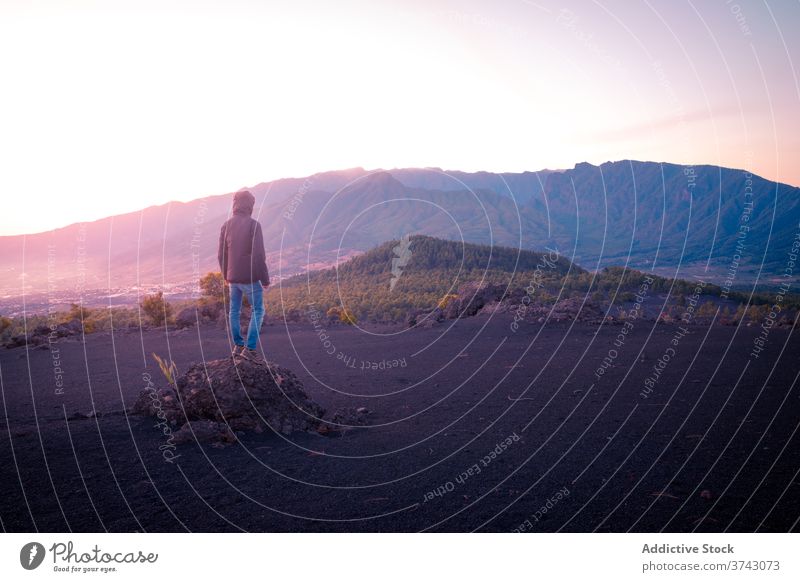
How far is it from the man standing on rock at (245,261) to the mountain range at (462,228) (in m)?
43.2

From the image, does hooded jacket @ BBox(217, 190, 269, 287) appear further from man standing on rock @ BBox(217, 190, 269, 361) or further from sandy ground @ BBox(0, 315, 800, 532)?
sandy ground @ BBox(0, 315, 800, 532)

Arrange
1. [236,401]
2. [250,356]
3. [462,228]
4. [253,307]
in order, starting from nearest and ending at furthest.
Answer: [236,401], [250,356], [253,307], [462,228]

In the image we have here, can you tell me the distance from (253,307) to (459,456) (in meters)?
4.41

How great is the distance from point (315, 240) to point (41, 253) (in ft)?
135

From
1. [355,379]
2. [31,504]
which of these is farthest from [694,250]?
[31,504]

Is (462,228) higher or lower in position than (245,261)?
higher

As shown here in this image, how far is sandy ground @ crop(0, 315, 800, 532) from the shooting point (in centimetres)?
430

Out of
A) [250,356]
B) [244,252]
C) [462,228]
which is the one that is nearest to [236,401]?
[250,356]

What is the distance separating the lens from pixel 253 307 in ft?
28.4

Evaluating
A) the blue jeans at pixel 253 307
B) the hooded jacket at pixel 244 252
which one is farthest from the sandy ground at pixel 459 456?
the hooded jacket at pixel 244 252

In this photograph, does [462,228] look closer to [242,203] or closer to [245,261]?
[242,203]

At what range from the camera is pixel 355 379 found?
32.2ft

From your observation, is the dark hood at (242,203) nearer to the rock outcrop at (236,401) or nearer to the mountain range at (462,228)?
the rock outcrop at (236,401)

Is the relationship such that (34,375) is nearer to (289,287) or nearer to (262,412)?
(262,412)
